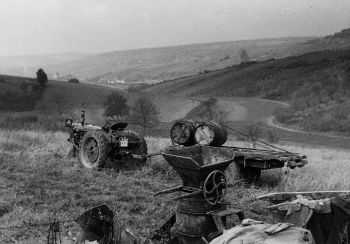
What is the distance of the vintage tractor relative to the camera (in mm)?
11273

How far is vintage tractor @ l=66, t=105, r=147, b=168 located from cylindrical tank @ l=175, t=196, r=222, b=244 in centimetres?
544

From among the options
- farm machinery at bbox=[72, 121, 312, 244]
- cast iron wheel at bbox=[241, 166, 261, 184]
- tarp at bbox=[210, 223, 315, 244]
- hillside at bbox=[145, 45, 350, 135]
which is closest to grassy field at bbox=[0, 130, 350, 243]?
cast iron wheel at bbox=[241, 166, 261, 184]

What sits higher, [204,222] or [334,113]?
[204,222]

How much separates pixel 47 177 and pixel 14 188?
1093 mm

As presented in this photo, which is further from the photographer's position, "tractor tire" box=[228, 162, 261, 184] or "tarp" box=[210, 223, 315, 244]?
"tractor tire" box=[228, 162, 261, 184]

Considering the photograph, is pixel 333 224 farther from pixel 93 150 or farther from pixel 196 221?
pixel 93 150

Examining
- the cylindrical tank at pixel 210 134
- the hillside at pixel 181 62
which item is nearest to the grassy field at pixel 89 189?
the cylindrical tank at pixel 210 134

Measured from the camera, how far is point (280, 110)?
156 ft

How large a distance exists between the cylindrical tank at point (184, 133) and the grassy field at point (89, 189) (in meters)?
0.81

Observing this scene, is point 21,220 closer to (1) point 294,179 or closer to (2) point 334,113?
(1) point 294,179

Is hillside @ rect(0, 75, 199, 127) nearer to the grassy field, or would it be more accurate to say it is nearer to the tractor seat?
the tractor seat

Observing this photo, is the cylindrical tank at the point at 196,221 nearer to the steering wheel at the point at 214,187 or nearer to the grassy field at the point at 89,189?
the steering wheel at the point at 214,187

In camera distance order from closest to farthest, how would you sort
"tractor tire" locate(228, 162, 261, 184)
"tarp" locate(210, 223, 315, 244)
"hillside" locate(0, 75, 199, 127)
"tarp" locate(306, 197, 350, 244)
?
"tarp" locate(210, 223, 315, 244)
"tarp" locate(306, 197, 350, 244)
"tractor tire" locate(228, 162, 261, 184)
"hillside" locate(0, 75, 199, 127)

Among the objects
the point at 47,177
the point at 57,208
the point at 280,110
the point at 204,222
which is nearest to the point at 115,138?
the point at 47,177
